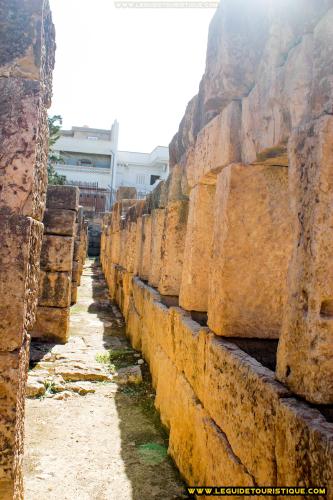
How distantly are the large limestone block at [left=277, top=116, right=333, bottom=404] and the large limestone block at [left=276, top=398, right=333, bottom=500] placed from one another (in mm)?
122

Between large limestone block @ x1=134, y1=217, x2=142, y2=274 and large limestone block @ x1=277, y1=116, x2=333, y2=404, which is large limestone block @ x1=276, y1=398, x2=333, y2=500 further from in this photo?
large limestone block @ x1=134, y1=217, x2=142, y2=274

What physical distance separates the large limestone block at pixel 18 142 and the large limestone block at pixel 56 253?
4.86 metres

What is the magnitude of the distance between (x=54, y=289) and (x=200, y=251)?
12.2 ft

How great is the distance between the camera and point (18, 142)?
2164 mm

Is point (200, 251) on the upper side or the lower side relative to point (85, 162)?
lower

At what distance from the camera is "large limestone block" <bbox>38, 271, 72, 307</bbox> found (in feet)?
22.6

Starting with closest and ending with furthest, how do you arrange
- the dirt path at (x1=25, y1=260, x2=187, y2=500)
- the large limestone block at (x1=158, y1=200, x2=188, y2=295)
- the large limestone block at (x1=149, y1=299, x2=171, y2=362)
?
1. the dirt path at (x1=25, y1=260, x2=187, y2=500)
2. the large limestone block at (x1=149, y1=299, x2=171, y2=362)
3. the large limestone block at (x1=158, y1=200, x2=188, y2=295)

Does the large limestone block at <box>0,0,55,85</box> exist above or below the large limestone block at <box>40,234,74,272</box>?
above

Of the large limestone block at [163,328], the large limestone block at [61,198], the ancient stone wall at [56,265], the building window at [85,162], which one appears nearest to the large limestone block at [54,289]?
the ancient stone wall at [56,265]

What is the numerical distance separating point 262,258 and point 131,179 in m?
40.8

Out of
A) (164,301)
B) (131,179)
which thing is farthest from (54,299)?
(131,179)

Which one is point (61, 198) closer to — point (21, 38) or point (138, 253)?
point (138, 253)

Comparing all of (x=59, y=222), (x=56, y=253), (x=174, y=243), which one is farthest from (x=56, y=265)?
(x=174, y=243)

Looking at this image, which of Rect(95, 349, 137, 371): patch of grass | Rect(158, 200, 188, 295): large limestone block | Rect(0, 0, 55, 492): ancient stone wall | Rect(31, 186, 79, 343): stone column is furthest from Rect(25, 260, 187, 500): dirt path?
Rect(158, 200, 188, 295): large limestone block
